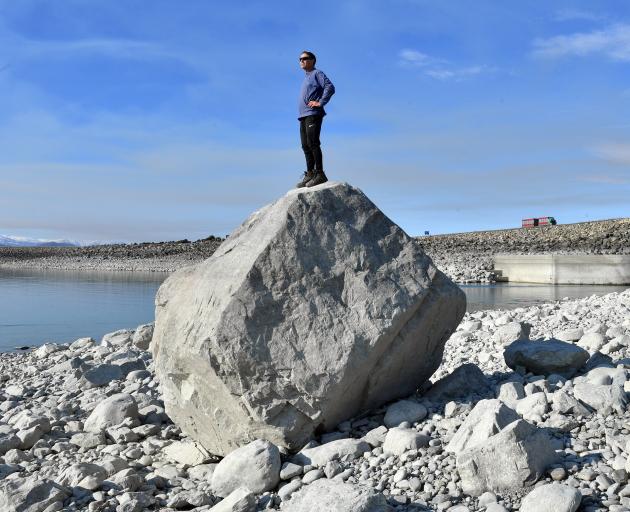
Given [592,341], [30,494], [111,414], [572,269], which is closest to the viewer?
[30,494]

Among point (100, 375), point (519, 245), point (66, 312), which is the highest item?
point (519, 245)

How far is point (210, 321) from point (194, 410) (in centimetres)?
99

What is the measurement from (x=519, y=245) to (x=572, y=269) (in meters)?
15.7

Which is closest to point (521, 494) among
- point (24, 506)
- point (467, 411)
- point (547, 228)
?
point (467, 411)

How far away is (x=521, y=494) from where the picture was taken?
4.17 m

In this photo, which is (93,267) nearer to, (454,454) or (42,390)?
(42,390)

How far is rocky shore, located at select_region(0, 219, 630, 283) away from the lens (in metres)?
37.2

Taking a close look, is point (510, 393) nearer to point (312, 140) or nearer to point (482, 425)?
point (482, 425)

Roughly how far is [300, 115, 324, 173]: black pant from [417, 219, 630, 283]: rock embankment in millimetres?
25611

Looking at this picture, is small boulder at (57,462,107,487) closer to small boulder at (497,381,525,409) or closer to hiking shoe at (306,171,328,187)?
small boulder at (497,381,525,409)

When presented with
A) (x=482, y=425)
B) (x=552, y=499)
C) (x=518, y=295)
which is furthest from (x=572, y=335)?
(x=518, y=295)

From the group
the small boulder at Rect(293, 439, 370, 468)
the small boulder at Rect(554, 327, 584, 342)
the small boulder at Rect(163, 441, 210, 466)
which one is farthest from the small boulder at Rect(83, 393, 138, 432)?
the small boulder at Rect(554, 327, 584, 342)

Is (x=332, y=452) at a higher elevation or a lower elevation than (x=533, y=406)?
lower

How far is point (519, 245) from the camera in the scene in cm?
4441
